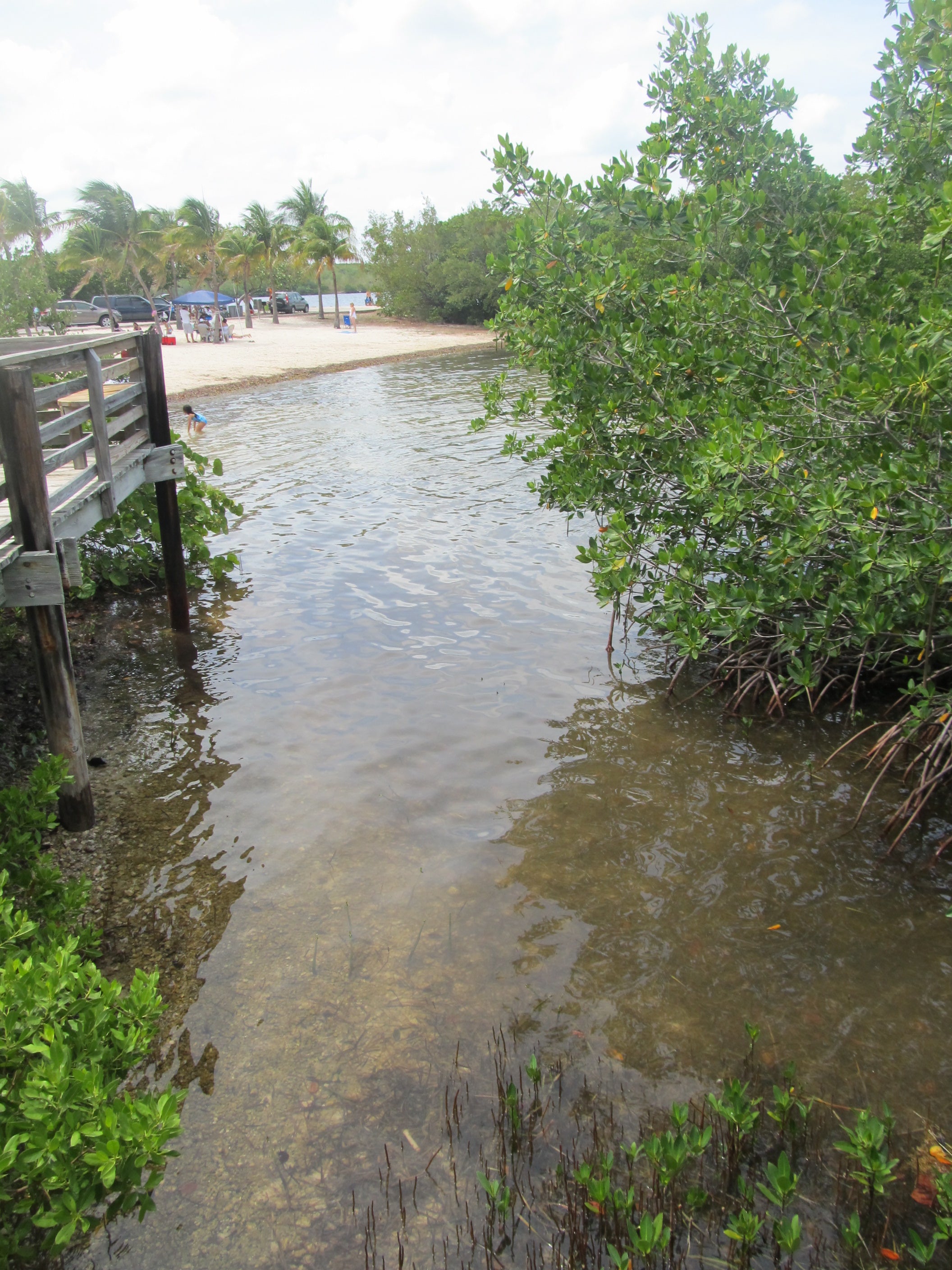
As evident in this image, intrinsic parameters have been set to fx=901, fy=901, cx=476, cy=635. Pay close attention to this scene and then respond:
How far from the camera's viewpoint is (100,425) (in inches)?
267

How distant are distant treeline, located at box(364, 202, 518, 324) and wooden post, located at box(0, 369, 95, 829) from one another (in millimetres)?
55560

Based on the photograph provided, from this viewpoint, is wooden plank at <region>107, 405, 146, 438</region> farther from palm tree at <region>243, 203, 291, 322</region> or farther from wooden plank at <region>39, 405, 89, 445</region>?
palm tree at <region>243, 203, 291, 322</region>

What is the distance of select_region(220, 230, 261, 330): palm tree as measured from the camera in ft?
195

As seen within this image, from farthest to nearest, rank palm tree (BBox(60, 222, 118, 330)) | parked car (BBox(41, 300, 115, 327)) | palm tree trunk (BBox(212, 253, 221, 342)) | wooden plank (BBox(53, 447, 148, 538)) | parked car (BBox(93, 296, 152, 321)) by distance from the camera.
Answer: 1. palm tree (BBox(60, 222, 118, 330))
2. parked car (BBox(93, 296, 152, 321))
3. parked car (BBox(41, 300, 115, 327))
4. palm tree trunk (BBox(212, 253, 221, 342))
5. wooden plank (BBox(53, 447, 148, 538))

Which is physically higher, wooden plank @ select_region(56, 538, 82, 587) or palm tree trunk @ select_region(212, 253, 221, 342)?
palm tree trunk @ select_region(212, 253, 221, 342)

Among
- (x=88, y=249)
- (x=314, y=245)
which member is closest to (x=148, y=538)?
(x=88, y=249)

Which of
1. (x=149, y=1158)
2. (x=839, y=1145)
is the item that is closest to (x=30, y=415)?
(x=149, y=1158)

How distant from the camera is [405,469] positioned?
1823cm

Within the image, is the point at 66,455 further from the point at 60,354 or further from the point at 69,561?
the point at 69,561

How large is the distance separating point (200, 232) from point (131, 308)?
26.1 ft

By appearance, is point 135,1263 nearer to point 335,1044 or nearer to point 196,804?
point 335,1044

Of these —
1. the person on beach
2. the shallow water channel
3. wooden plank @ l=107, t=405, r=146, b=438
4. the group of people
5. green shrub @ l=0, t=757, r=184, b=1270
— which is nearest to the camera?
green shrub @ l=0, t=757, r=184, b=1270

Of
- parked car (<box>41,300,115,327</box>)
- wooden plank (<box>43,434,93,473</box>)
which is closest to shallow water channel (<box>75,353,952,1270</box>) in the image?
wooden plank (<box>43,434,93,473</box>)

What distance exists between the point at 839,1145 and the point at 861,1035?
3.12 ft
